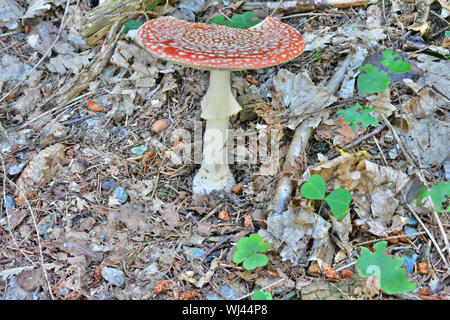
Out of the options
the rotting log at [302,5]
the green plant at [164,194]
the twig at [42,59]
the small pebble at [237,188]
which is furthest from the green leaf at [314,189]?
the twig at [42,59]

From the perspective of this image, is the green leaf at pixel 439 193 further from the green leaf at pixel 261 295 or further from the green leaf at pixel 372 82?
the green leaf at pixel 261 295

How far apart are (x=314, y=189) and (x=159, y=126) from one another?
211 centimetres

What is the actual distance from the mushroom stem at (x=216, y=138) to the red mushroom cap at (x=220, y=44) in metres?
0.38

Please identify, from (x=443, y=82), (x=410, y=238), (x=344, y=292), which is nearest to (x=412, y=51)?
(x=443, y=82)

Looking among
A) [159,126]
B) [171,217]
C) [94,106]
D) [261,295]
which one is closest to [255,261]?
[261,295]

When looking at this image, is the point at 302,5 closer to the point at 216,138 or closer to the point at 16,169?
the point at 216,138

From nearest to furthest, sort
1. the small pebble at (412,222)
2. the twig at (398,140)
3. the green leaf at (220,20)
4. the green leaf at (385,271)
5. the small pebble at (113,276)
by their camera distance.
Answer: the green leaf at (385,271) → the small pebble at (113,276) → the small pebble at (412,222) → the twig at (398,140) → the green leaf at (220,20)

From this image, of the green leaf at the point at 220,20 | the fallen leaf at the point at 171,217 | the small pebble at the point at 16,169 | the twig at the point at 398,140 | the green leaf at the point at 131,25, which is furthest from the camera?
the green leaf at the point at 131,25

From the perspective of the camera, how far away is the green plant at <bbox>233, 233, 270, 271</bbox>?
298 cm

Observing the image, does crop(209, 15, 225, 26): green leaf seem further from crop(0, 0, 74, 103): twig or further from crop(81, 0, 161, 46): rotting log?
crop(0, 0, 74, 103): twig

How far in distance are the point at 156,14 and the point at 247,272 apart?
140 inches

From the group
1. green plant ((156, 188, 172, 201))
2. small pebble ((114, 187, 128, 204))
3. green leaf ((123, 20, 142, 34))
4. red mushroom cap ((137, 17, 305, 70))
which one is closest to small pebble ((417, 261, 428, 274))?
red mushroom cap ((137, 17, 305, 70))

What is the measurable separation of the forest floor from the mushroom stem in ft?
0.49

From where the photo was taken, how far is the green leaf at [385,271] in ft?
8.57
